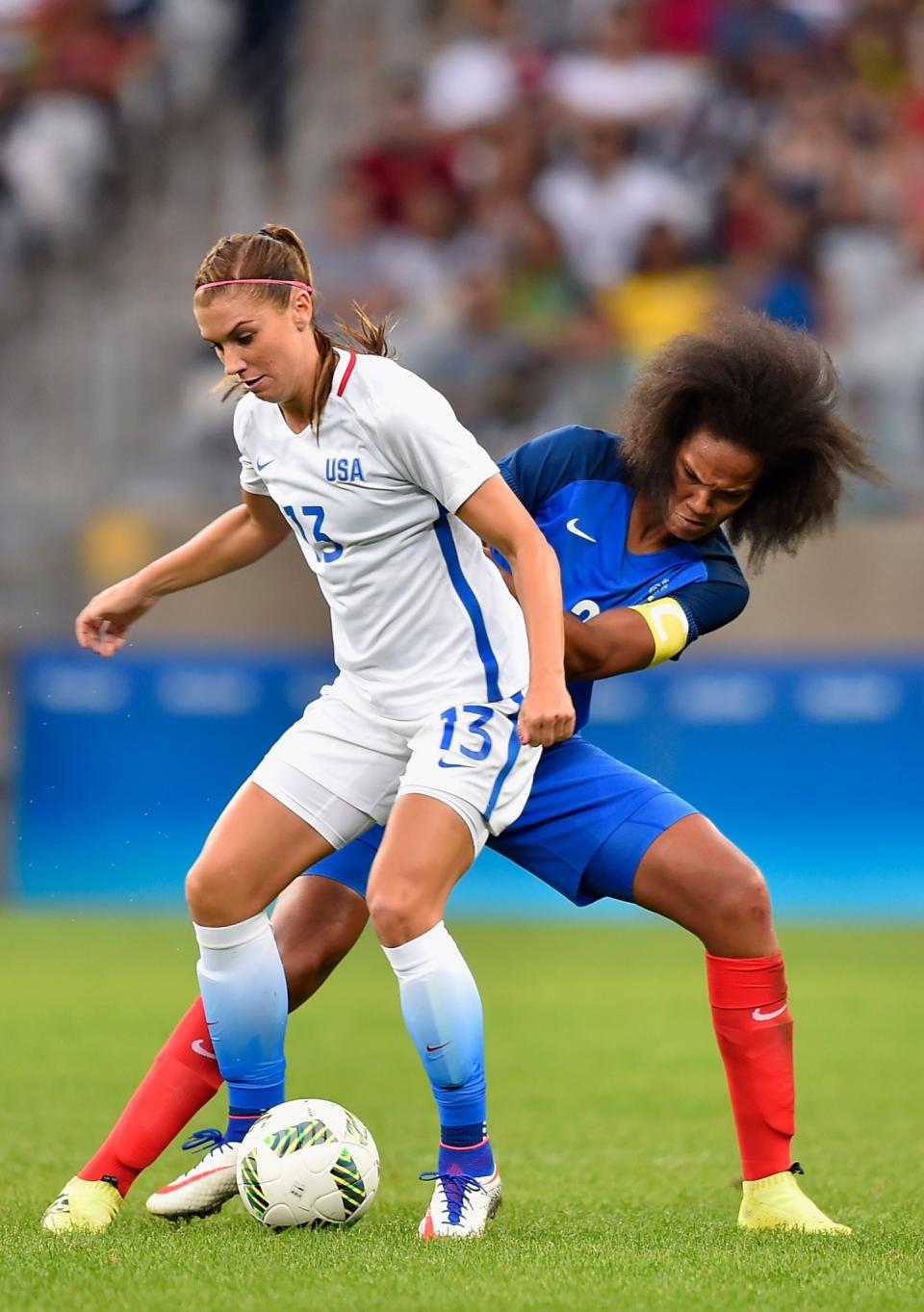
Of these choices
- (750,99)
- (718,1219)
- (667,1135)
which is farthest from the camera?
(750,99)

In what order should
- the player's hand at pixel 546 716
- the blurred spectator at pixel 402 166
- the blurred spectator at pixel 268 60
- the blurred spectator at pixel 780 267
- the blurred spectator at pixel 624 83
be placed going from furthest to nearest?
the blurred spectator at pixel 268 60 → the blurred spectator at pixel 624 83 → the blurred spectator at pixel 402 166 → the blurred spectator at pixel 780 267 → the player's hand at pixel 546 716

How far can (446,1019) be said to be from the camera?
399cm

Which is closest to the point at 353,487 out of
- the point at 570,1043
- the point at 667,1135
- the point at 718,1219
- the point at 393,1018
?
the point at 718,1219

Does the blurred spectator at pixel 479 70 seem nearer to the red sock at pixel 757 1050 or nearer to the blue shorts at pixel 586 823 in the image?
the blue shorts at pixel 586 823

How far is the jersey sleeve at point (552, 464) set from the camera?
14.9 ft

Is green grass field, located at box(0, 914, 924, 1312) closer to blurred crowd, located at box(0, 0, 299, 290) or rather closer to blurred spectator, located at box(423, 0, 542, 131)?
blurred crowd, located at box(0, 0, 299, 290)

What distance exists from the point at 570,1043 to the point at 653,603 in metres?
3.58

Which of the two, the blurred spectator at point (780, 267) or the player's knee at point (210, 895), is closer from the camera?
the player's knee at point (210, 895)

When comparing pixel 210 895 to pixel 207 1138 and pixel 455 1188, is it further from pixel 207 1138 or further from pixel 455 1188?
pixel 455 1188

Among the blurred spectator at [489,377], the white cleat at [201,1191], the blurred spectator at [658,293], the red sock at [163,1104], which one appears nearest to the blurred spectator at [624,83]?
the blurred spectator at [658,293]

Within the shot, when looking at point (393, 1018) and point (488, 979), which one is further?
point (488, 979)

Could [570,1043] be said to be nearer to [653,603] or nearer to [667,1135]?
[667,1135]

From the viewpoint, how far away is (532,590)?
3.95m

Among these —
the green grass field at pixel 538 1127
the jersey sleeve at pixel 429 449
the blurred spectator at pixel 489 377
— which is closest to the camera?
the green grass field at pixel 538 1127
